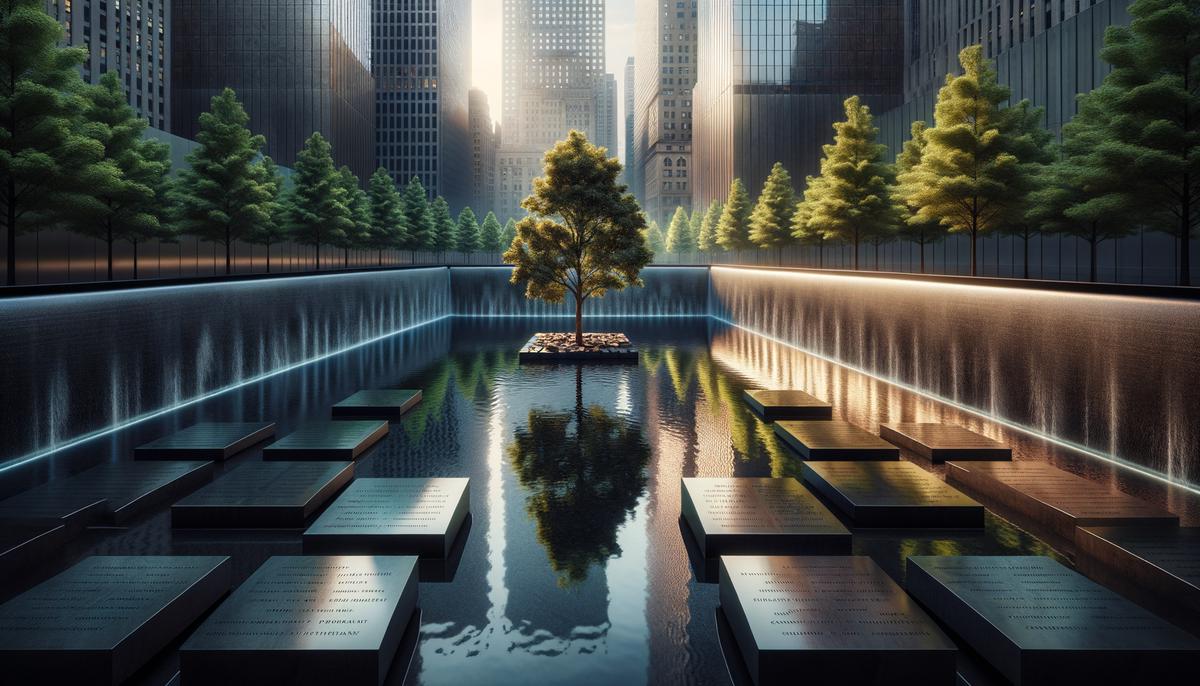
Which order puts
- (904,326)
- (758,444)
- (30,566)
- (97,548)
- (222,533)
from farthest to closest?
(904,326) < (758,444) < (222,533) < (97,548) < (30,566)

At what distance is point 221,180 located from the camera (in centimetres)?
3603

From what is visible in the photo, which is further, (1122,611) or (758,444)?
(758,444)

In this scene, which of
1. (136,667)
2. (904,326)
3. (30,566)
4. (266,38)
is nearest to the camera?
(136,667)

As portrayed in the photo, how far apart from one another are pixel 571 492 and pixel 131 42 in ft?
315

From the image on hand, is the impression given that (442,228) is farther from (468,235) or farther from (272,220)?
(272,220)

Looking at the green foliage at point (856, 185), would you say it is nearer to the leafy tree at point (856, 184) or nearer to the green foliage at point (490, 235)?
the leafy tree at point (856, 184)

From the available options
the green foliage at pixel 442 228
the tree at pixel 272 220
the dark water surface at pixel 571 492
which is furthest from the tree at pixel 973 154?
the green foliage at pixel 442 228

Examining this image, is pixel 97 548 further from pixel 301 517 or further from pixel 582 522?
pixel 582 522

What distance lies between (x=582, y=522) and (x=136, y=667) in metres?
4.48

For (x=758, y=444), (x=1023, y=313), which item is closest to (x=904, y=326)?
(x=1023, y=313)

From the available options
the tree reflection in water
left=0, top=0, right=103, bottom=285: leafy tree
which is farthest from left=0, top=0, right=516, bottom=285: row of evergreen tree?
the tree reflection in water

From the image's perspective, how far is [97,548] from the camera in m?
7.62

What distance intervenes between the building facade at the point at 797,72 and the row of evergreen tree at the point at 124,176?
4850 centimetres

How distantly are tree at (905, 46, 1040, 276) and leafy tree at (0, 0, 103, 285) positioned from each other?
1036 inches
